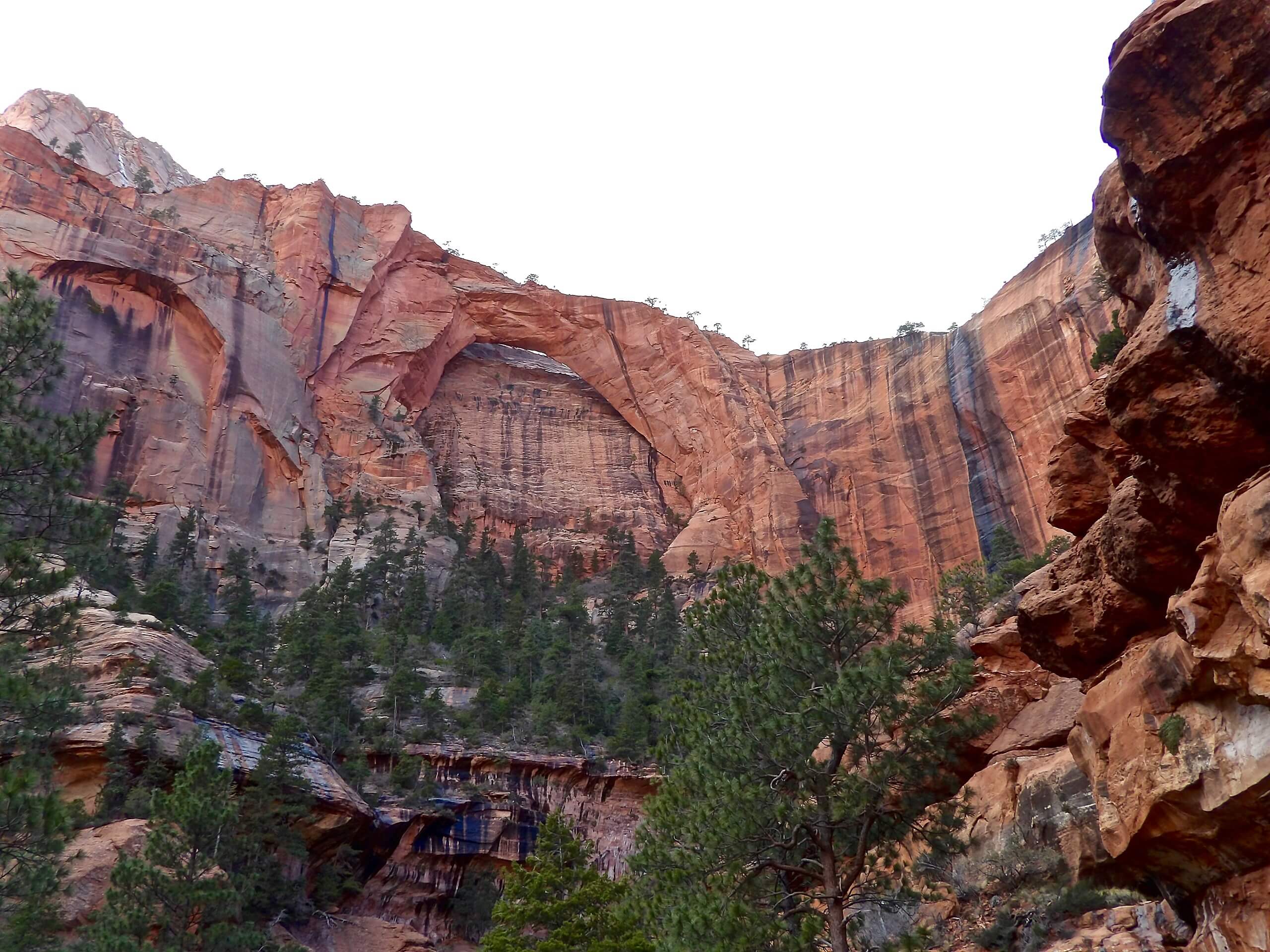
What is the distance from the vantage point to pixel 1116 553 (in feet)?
30.3

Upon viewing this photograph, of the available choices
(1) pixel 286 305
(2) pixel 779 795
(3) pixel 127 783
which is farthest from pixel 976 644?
(1) pixel 286 305

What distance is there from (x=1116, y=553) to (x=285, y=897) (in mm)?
21614

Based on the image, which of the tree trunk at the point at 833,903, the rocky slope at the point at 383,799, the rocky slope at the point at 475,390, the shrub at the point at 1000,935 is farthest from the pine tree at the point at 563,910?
the rocky slope at the point at 475,390

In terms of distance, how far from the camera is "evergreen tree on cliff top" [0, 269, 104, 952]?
10.6m

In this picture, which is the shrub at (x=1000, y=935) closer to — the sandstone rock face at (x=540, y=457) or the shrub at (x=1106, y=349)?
the shrub at (x=1106, y=349)

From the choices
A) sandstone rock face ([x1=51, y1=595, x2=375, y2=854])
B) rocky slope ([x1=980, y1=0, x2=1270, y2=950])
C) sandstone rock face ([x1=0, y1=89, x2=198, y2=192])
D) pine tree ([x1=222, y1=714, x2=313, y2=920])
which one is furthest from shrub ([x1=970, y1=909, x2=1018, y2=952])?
sandstone rock face ([x1=0, y1=89, x2=198, y2=192])

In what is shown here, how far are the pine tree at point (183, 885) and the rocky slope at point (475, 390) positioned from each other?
27006mm

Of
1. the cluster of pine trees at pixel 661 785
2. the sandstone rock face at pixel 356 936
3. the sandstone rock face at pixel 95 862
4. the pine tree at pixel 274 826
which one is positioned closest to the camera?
the cluster of pine trees at pixel 661 785

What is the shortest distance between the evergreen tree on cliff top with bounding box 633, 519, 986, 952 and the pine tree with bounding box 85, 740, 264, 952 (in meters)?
9.14

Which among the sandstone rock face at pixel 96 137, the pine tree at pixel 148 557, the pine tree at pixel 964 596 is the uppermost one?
the sandstone rock face at pixel 96 137

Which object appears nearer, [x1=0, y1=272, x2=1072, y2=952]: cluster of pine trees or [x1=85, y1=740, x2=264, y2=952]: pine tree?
[x1=0, y1=272, x2=1072, y2=952]: cluster of pine trees

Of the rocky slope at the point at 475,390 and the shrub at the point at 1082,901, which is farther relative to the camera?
the rocky slope at the point at 475,390

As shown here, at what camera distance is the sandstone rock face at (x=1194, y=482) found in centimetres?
711

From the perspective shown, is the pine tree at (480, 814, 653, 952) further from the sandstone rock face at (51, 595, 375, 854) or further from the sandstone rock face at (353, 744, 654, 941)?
the sandstone rock face at (353, 744, 654, 941)
